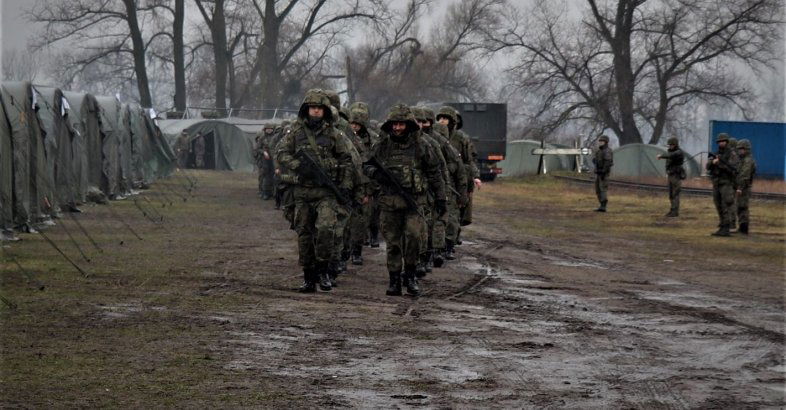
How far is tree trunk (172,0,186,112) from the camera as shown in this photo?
2653 inches

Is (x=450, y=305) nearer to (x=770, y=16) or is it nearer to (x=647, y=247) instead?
(x=647, y=247)

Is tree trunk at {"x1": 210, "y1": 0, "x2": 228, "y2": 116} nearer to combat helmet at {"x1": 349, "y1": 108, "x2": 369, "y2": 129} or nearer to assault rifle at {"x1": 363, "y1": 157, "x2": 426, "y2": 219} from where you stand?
combat helmet at {"x1": 349, "y1": 108, "x2": 369, "y2": 129}

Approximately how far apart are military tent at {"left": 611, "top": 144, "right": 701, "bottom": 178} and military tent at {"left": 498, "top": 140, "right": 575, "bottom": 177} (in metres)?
2.52

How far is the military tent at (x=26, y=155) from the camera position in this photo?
19266 millimetres

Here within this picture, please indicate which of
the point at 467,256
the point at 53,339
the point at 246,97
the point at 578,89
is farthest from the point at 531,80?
the point at 53,339

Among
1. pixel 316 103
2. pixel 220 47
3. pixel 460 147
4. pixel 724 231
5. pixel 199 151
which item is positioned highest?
pixel 220 47

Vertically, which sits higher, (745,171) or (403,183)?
(403,183)

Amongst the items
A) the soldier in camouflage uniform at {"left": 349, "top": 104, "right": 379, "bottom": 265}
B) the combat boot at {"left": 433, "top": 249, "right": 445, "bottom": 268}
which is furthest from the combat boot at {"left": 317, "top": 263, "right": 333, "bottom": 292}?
the combat boot at {"left": 433, "top": 249, "right": 445, "bottom": 268}

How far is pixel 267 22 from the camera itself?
229 feet

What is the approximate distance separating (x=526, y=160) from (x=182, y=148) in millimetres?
14877

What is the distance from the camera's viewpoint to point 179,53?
221 ft

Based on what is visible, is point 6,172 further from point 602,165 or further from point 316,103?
point 602,165

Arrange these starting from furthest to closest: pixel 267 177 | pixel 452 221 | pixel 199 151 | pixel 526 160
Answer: pixel 199 151
pixel 526 160
pixel 267 177
pixel 452 221

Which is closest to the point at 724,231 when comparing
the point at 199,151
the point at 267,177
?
the point at 267,177
